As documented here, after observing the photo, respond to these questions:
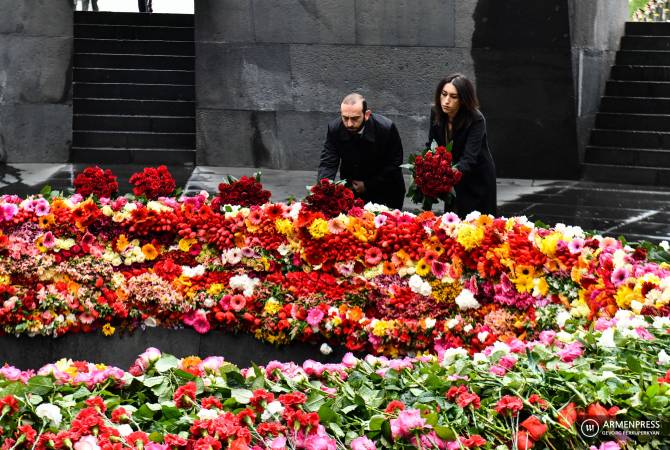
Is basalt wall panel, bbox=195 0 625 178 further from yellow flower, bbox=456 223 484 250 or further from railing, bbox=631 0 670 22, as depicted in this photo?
yellow flower, bbox=456 223 484 250

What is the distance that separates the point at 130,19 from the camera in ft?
48.9

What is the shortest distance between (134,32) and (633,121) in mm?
6910

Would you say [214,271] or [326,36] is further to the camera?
[326,36]

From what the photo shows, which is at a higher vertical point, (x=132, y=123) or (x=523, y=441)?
(x=132, y=123)

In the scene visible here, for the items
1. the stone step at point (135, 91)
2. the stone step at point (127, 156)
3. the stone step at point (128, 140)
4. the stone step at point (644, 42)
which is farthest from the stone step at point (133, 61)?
the stone step at point (644, 42)

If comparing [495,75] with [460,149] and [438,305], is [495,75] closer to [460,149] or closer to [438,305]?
[460,149]

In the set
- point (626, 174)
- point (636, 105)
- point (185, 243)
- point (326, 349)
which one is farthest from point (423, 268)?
point (636, 105)

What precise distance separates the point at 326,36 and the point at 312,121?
41.4 inches

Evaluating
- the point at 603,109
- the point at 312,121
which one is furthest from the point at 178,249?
the point at 603,109

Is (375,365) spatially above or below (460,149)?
below

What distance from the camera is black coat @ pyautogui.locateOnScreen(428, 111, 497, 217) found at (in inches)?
271

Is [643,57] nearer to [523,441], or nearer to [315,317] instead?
[315,317]

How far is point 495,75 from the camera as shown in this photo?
41.2 ft

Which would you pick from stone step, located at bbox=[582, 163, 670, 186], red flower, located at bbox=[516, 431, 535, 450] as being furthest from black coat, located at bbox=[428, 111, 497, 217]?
stone step, located at bbox=[582, 163, 670, 186]
